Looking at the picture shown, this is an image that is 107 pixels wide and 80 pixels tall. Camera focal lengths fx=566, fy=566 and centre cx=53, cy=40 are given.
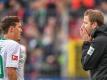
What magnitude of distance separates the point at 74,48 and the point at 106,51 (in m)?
8.73

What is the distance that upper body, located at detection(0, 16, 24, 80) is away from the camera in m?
7.64

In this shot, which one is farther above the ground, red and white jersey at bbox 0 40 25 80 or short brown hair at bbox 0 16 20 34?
short brown hair at bbox 0 16 20 34

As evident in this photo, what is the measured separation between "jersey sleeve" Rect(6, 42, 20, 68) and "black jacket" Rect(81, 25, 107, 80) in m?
0.94

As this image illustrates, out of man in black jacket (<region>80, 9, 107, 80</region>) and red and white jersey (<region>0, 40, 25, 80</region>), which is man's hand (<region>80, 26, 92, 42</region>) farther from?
red and white jersey (<region>0, 40, 25, 80</region>)

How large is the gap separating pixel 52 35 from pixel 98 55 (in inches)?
362

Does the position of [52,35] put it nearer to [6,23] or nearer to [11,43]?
[6,23]

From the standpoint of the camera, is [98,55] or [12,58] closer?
[98,55]

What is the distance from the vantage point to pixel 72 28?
1670 centimetres

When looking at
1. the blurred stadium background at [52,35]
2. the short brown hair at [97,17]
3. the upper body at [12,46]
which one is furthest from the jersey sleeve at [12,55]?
the blurred stadium background at [52,35]

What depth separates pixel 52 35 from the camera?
16656mm

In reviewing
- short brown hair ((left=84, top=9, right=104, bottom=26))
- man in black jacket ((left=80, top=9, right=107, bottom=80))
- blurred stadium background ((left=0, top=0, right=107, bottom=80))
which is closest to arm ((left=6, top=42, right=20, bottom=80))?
man in black jacket ((left=80, top=9, right=107, bottom=80))

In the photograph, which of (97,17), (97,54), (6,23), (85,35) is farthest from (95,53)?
(6,23)

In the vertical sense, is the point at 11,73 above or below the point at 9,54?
below

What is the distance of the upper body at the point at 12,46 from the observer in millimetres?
7644
